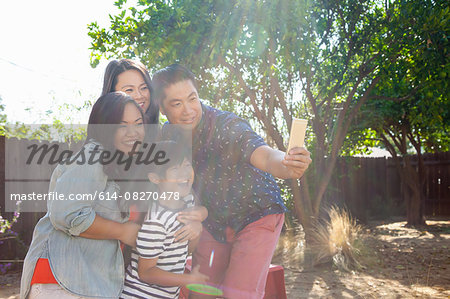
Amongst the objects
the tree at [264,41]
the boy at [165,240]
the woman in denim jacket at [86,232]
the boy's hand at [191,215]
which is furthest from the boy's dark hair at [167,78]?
the tree at [264,41]

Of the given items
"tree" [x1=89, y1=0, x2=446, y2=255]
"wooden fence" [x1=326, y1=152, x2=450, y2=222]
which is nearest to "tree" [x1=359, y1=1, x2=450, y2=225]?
"tree" [x1=89, y1=0, x2=446, y2=255]

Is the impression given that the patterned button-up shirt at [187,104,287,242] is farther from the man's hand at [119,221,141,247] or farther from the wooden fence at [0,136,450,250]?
the wooden fence at [0,136,450,250]

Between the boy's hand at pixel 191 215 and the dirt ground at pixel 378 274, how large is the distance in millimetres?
→ 3318

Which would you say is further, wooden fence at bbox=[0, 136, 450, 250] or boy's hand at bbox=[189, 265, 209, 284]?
wooden fence at bbox=[0, 136, 450, 250]

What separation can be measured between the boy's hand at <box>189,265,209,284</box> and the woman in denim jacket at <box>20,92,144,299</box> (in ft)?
1.22

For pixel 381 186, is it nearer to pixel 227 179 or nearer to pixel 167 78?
pixel 227 179

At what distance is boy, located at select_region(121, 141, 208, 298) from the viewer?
1.83 metres

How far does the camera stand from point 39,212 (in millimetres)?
6500

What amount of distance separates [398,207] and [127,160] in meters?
13.1

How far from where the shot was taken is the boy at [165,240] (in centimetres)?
183

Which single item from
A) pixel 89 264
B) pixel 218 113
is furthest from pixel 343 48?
pixel 89 264

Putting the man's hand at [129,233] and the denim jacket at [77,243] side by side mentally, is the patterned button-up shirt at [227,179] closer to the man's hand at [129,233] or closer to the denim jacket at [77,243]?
the man's hand at [129,233]

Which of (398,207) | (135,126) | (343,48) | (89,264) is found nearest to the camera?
(89,264)

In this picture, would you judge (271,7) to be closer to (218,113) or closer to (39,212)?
(218,113)
